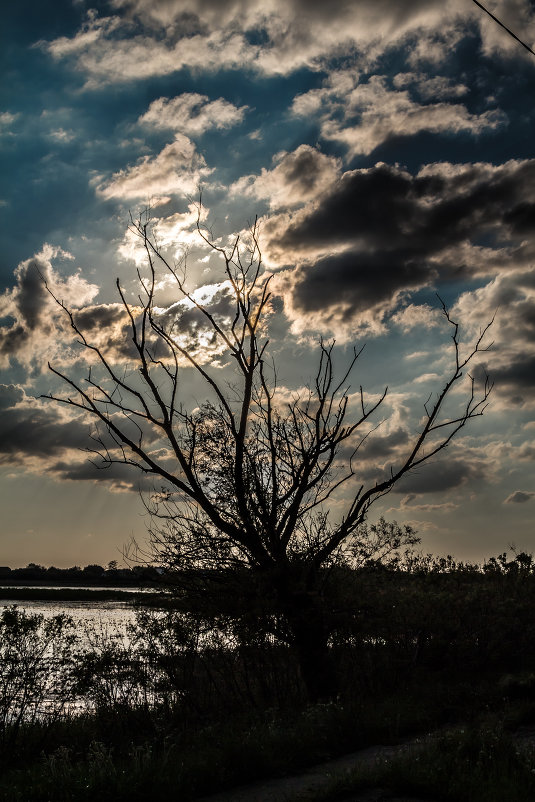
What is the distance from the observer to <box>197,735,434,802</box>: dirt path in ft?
19.2

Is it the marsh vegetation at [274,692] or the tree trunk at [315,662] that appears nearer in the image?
the marsh vegetation at [274,692]

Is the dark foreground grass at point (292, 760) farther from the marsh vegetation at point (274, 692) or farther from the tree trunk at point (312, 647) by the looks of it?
the tree trunk at point (312, 647)

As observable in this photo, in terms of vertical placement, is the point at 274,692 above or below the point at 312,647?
below

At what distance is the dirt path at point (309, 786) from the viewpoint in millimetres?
5852

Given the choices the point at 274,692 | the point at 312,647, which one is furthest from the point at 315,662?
the point at 274,692

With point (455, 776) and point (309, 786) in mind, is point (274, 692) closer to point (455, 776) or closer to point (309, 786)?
point (309, 786)

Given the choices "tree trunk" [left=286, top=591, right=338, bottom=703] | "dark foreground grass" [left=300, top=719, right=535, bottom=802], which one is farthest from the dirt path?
"tree trunk" [left=286, top=591, right=338, bottom=703]

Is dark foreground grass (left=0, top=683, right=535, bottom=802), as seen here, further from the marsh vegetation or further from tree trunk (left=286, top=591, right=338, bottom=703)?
tree trunk (left=286, top=591, right=338, bottom=703)

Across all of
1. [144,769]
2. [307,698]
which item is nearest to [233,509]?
[307,698]

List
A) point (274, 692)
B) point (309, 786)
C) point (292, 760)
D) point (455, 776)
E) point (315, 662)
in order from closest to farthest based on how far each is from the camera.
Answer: point (455, 776) → point (309, 786) → point (292, 760) → point (315, 662) → point (274, 692)

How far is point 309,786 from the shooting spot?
6.44 metres

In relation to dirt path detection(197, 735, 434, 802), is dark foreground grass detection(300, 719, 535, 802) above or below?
above

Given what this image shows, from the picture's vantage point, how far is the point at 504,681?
1074 cm

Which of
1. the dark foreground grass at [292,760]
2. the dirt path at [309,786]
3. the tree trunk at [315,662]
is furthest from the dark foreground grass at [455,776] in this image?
the tree trunk at [315,662]
